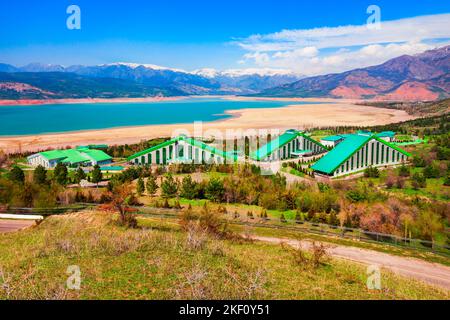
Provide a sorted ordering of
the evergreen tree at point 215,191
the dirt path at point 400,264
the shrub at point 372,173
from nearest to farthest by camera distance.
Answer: the dirt path at point 400,264
the evergreen tree at point 215,191
the shrub at point 372,173

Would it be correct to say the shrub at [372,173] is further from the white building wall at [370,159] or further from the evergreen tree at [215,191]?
the evergreen tree at [215,191]

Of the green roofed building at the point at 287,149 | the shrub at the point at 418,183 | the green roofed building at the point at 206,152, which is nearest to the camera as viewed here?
the shrub at the point at 418,183

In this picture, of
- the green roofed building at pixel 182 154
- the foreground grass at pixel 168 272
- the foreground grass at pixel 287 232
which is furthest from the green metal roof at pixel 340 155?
the foreground grass at pixel 168 272

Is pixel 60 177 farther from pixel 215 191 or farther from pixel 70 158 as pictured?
pixel 70 158

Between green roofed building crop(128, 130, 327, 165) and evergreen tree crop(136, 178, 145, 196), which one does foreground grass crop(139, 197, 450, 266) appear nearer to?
evergreen tree crop(136, 178, 145, 196)
